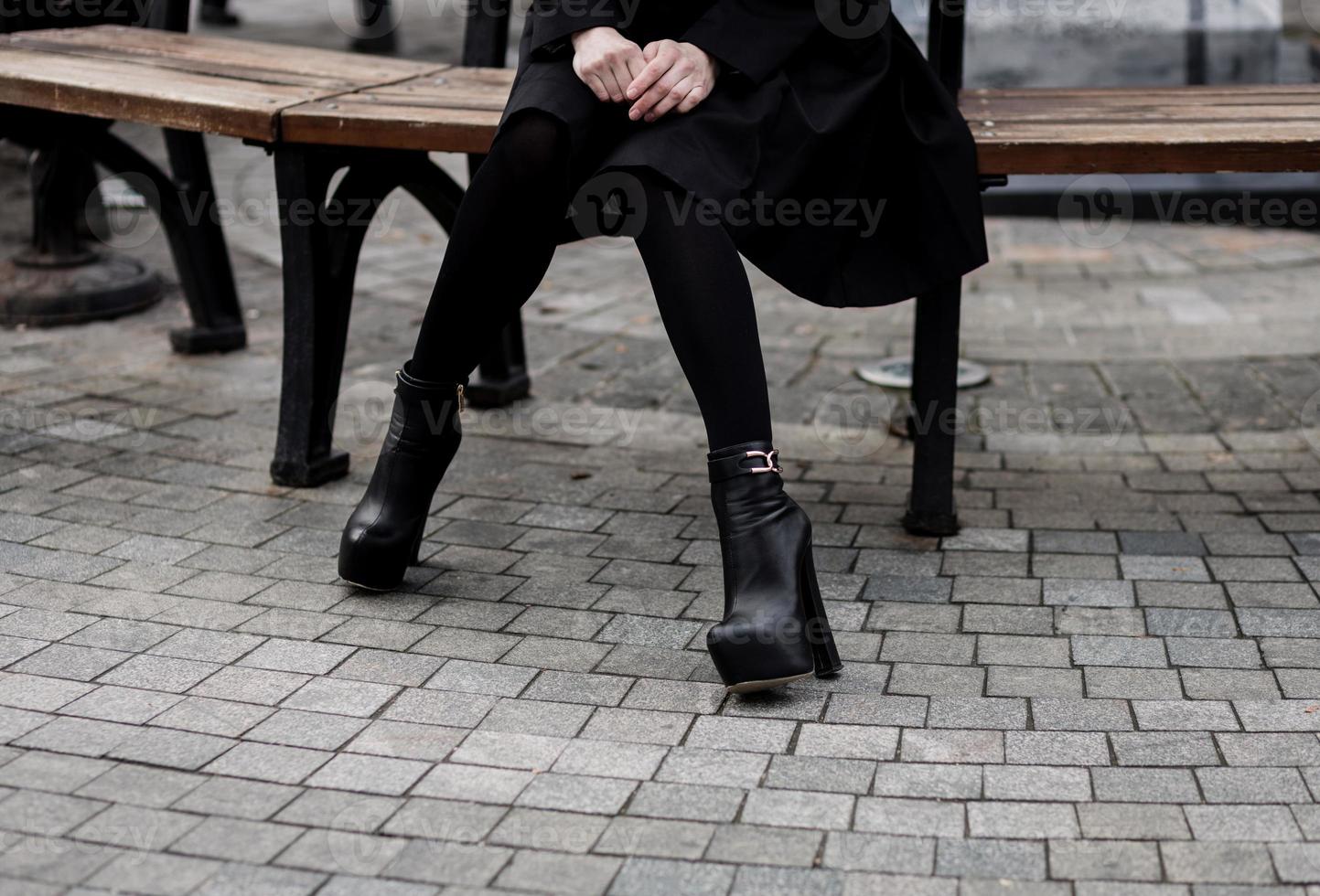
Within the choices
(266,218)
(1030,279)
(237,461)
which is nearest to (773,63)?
(237,461)

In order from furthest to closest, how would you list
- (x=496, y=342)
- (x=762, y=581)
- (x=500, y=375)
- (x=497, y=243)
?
(x=500, y=375) < (x=496, y=342) < (x=497, y=243) < (x=762, y=581)

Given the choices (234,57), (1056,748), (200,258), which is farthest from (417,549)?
(200,258)

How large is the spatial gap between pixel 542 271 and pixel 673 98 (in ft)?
1.38

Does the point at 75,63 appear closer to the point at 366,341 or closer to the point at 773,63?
the point at 366,341

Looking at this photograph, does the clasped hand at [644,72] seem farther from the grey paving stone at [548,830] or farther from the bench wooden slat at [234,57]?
the grey paving stone at [548,830]

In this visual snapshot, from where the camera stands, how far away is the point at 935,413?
2928 mm

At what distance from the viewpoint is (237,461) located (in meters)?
3.36

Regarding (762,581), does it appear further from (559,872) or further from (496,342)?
(496,342)

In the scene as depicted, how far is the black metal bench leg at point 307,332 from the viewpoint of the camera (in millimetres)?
3064

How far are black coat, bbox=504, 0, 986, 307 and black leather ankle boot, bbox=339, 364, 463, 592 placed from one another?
485 millimetres

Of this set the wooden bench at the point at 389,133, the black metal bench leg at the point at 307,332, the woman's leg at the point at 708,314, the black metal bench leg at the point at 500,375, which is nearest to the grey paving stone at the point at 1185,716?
the woman's leg at the point at 708,314

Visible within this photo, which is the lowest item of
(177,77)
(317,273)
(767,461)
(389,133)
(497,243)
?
(767,461)

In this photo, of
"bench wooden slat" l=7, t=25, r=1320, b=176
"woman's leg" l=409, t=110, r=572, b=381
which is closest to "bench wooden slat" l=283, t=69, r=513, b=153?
"bench wooden slat" l=7, t=25, r=1320, b=176

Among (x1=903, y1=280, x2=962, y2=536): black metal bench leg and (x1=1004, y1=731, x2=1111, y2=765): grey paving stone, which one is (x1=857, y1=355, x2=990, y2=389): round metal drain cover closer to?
(x1=903, y1=280, x2=962, y2=536): black metal bench leg
